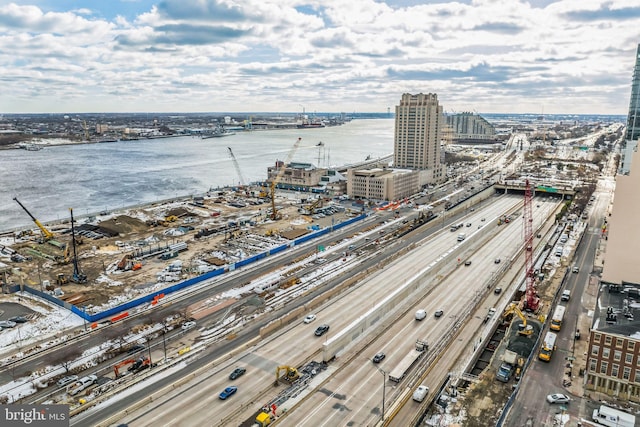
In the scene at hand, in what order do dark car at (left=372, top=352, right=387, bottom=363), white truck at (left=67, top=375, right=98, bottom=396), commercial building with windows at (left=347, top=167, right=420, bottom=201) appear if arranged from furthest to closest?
commercial building with windows at (left=347, top=167, right=420, bottom=201)
dark car at (left=372, top=352, right=387, bottom=363)
white truck at (left=67, top=375, right=98, bottom=396)

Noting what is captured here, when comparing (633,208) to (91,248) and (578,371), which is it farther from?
(91,248)

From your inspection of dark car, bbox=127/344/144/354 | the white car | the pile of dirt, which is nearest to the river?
the pile of dirt

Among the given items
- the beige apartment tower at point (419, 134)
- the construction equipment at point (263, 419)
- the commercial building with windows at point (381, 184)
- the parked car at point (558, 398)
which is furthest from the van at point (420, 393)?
the beige apartment tower at point (419, 134)

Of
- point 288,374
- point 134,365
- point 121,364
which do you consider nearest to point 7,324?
point 121,364

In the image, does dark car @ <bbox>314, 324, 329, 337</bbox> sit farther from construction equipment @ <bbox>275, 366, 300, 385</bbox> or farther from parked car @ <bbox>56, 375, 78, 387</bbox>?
parked car @ <bbox>56, 375, 78, 387</bbox>

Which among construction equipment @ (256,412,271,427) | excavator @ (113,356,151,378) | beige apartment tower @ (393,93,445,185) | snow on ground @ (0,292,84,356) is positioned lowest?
snow on ground @ (0,292,84,356)

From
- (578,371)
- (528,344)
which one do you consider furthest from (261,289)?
(578,371)

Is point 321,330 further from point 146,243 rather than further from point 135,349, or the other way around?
point 146,243
